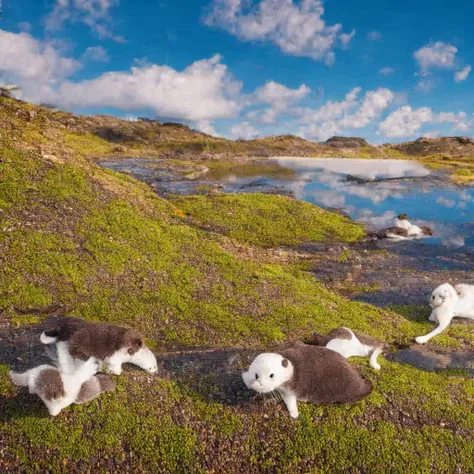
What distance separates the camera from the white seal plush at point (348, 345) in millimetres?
11453

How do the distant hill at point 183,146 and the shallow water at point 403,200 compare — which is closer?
the shallow water at point 403,200

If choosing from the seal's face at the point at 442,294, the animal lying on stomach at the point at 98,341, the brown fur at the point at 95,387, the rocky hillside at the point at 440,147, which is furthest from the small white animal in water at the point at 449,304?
the rocky hillside at the point at 440,147

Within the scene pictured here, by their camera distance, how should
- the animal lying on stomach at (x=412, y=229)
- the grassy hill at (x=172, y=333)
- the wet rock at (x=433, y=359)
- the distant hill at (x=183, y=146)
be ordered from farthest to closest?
the distant hill at (x=183, y=146) → the animal lying on stomach at (x=412, y=229) → the wet rock at (x=433, y=359) → the grassy hill at (x=172, y=333)

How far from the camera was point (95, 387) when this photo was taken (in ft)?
29.3

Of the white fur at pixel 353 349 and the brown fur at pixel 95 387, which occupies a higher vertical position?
the brown fur at pixel 95 387

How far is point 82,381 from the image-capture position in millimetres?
8594

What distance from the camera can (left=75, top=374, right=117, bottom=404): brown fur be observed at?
870 cm

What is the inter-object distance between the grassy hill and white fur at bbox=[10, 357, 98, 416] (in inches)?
19.5

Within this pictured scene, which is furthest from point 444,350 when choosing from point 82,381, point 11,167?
point 11,167

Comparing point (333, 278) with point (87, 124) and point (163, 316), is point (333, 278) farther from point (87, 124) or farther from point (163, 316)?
point (87, 124)

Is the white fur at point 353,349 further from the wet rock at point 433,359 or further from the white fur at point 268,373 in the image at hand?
the white fur at point 268,373

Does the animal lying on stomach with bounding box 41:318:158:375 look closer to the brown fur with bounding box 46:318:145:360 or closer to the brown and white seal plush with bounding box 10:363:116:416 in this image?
the brown fur with bounding box 46:318:145:360

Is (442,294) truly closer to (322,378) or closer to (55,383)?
(322,378)

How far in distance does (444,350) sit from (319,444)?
Answer: 23.8 feet
